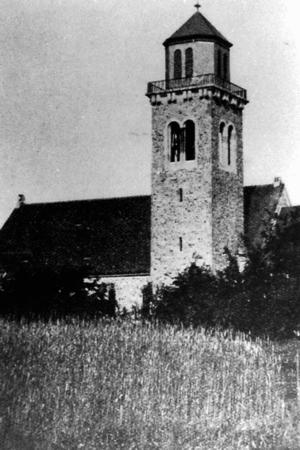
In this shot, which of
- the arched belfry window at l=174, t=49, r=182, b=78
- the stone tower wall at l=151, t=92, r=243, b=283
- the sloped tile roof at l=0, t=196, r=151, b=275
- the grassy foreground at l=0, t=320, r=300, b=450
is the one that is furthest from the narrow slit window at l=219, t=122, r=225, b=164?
the grassy foreground at l=0, t=320, r=300, b=450

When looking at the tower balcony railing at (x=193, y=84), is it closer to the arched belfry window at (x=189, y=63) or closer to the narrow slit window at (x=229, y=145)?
the arched belfry window at (x=189, y=63)

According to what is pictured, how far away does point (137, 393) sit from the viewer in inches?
947

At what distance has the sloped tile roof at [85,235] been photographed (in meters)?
53.0

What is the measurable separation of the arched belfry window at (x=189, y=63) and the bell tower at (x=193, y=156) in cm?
5

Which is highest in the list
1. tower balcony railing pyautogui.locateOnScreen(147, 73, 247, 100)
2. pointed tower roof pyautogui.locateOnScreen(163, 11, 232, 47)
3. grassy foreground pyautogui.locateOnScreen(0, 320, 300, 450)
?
pointed tower roof pyautogui.locateOnScreen(163, 11, 232, 47)

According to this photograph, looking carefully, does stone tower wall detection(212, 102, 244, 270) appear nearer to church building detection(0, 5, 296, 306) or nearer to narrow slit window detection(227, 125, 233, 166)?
church building detection(0, 5, 296, 306)

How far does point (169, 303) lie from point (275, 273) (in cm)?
576

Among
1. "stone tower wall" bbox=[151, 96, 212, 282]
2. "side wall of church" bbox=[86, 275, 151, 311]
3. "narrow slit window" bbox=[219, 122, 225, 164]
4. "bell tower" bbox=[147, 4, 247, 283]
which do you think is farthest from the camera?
"side wall of church" bbox=[86, 275, 151, 311]

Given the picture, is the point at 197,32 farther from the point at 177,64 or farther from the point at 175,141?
the point at 175,141

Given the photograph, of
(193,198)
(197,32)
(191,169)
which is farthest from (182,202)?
(197,32)

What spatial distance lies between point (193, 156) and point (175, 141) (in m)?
1.35

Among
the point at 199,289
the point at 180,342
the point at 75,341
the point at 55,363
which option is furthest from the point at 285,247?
the point at 55,363

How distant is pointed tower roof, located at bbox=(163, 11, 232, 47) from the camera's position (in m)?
48.3

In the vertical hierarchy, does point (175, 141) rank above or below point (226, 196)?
above
